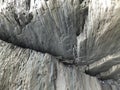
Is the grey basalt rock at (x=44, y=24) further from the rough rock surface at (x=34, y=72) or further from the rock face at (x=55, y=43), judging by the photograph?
the rough rock surface at (x=34, y=72)

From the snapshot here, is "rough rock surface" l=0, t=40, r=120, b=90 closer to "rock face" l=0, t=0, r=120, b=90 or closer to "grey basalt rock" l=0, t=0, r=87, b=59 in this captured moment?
"rock face" l=0, t=0, r=120, b=90

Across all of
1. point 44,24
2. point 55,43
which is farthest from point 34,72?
point 44,24

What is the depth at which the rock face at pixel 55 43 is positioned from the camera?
7.30ft

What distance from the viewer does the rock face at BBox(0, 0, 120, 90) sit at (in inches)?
87.7

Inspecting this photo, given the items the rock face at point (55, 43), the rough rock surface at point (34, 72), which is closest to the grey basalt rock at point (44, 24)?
the rock face at point (55, 43)

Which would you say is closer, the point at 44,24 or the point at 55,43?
the point at 44,24

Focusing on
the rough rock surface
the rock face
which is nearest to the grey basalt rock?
the rock face

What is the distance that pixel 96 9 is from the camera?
213cm

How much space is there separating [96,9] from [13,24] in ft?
3.75

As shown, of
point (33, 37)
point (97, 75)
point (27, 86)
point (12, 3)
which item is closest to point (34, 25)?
point (33, 37)

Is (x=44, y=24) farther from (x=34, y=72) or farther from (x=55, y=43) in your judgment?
(x=34, y=72)

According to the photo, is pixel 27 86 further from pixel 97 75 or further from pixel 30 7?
pixel 97 75

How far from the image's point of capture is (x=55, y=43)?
2.62 metres

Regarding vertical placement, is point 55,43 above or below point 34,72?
above
